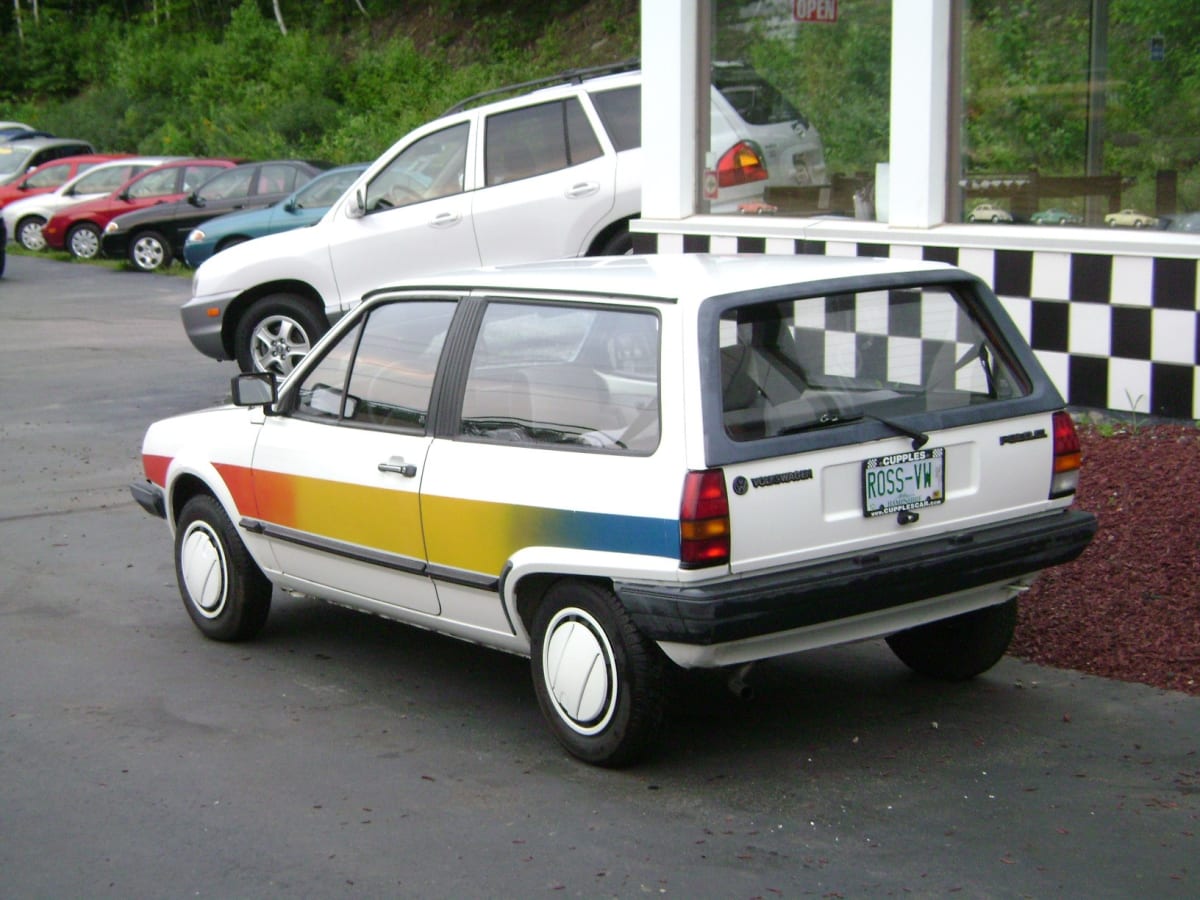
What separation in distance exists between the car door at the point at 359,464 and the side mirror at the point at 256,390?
0.08m

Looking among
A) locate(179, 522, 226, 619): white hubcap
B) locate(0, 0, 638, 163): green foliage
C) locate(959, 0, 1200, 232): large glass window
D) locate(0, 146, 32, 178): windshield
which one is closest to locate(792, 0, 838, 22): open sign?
locate(959, 0, 1200, 232): large glass window

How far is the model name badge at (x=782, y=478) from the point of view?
4633mm

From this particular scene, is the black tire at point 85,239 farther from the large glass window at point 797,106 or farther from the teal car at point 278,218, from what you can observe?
the large glass window at point 797,106

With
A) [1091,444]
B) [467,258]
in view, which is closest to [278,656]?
[1091,444]

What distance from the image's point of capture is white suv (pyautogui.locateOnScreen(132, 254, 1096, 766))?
465 cm

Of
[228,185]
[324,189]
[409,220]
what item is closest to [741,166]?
[409,220]

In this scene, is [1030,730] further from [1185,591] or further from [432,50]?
[432,50]

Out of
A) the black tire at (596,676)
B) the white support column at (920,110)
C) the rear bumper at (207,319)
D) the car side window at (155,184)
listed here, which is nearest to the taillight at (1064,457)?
the black tire at (596,676)

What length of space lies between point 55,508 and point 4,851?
4.97 meters

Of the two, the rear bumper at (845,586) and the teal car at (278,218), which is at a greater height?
the teal car at (278,218)

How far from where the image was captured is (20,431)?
1155 centimetres

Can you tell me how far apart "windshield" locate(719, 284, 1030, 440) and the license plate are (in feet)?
0.45

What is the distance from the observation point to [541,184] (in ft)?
39.9

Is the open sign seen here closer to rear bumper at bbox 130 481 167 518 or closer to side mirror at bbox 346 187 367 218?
side mirror at bbox 346 187 367 218
